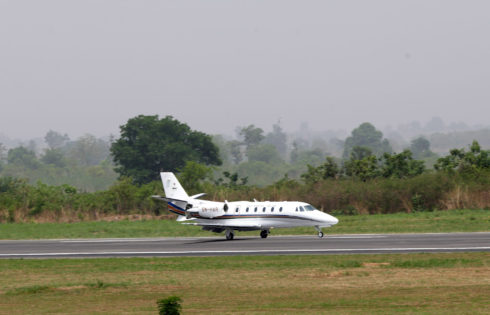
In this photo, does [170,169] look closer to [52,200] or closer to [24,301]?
[52,200]

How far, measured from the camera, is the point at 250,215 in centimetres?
4300

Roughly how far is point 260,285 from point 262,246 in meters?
14.3

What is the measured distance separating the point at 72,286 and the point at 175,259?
8071mm

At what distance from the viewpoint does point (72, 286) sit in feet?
76.0

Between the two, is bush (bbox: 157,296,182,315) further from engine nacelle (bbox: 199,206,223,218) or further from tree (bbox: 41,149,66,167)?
tree (bbox: 41,149,66,167)

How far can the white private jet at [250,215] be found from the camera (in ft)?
136

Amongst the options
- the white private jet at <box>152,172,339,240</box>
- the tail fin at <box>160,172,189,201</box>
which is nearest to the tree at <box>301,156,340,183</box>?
the tail fin at <box>160,172,189,201</box>

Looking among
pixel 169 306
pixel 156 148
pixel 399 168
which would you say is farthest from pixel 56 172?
pixel 169 306

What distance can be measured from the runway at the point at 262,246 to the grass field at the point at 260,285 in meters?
2.88

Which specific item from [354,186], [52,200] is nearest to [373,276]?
[354,186]

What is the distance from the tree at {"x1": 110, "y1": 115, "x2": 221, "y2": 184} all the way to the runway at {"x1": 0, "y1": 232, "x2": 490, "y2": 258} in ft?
206

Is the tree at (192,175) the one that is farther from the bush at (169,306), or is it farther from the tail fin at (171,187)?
the bush at (169,306)

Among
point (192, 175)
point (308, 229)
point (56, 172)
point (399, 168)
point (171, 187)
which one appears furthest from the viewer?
point (56, 172)

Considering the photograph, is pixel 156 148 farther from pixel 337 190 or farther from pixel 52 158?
pixel 52 158
